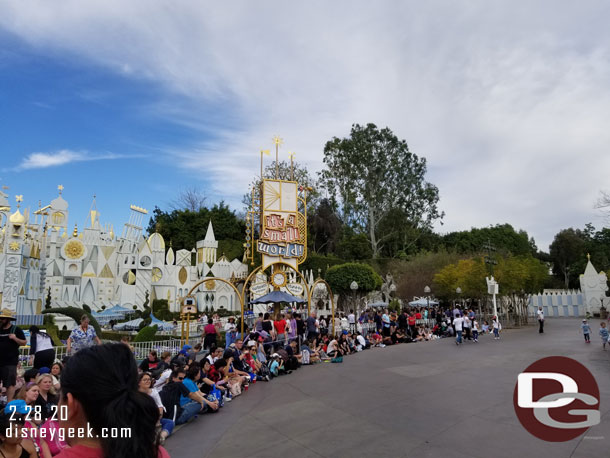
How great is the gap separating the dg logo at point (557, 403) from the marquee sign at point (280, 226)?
358 inches

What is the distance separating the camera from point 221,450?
5133 millimetres

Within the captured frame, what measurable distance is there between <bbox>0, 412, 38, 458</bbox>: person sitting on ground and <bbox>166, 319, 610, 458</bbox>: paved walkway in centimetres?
207

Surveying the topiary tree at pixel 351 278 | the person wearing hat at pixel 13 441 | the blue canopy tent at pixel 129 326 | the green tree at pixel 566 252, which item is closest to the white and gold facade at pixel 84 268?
the blue canopy tent at pixel 129 326

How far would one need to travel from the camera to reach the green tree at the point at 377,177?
38156mm

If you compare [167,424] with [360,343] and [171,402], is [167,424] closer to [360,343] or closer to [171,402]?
[171,402]

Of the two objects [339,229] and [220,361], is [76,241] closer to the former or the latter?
[220,361]

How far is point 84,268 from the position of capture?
2738 centimetres

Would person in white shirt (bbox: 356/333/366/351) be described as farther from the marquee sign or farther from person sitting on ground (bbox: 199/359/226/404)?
person sitting on ground (bbox: 199/359/226/404)

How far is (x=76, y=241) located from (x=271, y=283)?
1837 cm

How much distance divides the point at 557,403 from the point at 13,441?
6962mm

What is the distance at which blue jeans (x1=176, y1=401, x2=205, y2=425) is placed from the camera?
625 centimetres

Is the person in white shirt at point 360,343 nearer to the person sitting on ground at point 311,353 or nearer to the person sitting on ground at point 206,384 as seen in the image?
the person sitting on ground at point 311,353

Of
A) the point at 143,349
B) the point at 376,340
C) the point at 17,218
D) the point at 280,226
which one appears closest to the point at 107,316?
the point at 17,218

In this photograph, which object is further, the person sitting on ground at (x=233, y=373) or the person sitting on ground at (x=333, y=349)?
the person sitting on ground at (x=333, y=349)
